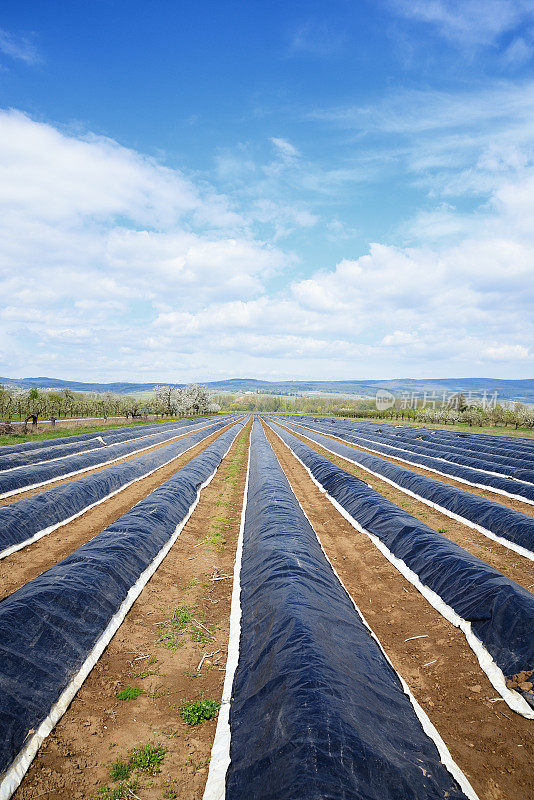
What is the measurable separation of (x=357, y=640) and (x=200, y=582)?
12.3ft

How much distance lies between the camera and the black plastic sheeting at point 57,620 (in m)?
4.04

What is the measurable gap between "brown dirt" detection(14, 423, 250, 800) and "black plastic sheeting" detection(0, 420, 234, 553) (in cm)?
399

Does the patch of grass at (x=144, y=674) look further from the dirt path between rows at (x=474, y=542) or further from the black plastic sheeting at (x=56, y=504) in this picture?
the dirt path between rows at (x=474, y=542)

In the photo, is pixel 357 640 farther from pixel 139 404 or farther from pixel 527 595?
pixel 139 404

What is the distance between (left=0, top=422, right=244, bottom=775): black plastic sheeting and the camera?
404 cm

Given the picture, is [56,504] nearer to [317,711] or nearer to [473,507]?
[317,711]

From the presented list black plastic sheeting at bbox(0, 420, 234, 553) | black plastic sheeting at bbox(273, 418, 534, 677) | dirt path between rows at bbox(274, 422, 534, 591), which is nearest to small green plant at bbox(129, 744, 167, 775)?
black plastic sheeting at bbox(273, 418, 534, 677)

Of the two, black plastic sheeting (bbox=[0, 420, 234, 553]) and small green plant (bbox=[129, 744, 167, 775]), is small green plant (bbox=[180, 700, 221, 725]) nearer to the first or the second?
small green plant (bbox=[129, 744, 167, 775])

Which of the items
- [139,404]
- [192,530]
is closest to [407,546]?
[192,530]

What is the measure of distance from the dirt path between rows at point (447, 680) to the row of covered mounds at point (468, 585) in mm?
328

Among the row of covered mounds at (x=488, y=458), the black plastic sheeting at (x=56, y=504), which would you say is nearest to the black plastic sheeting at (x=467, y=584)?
the black plastic sheeting at (x=56, y=504)

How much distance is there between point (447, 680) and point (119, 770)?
4.34 meters

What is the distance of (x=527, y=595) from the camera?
5789mm

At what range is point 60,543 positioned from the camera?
31.1 ft
